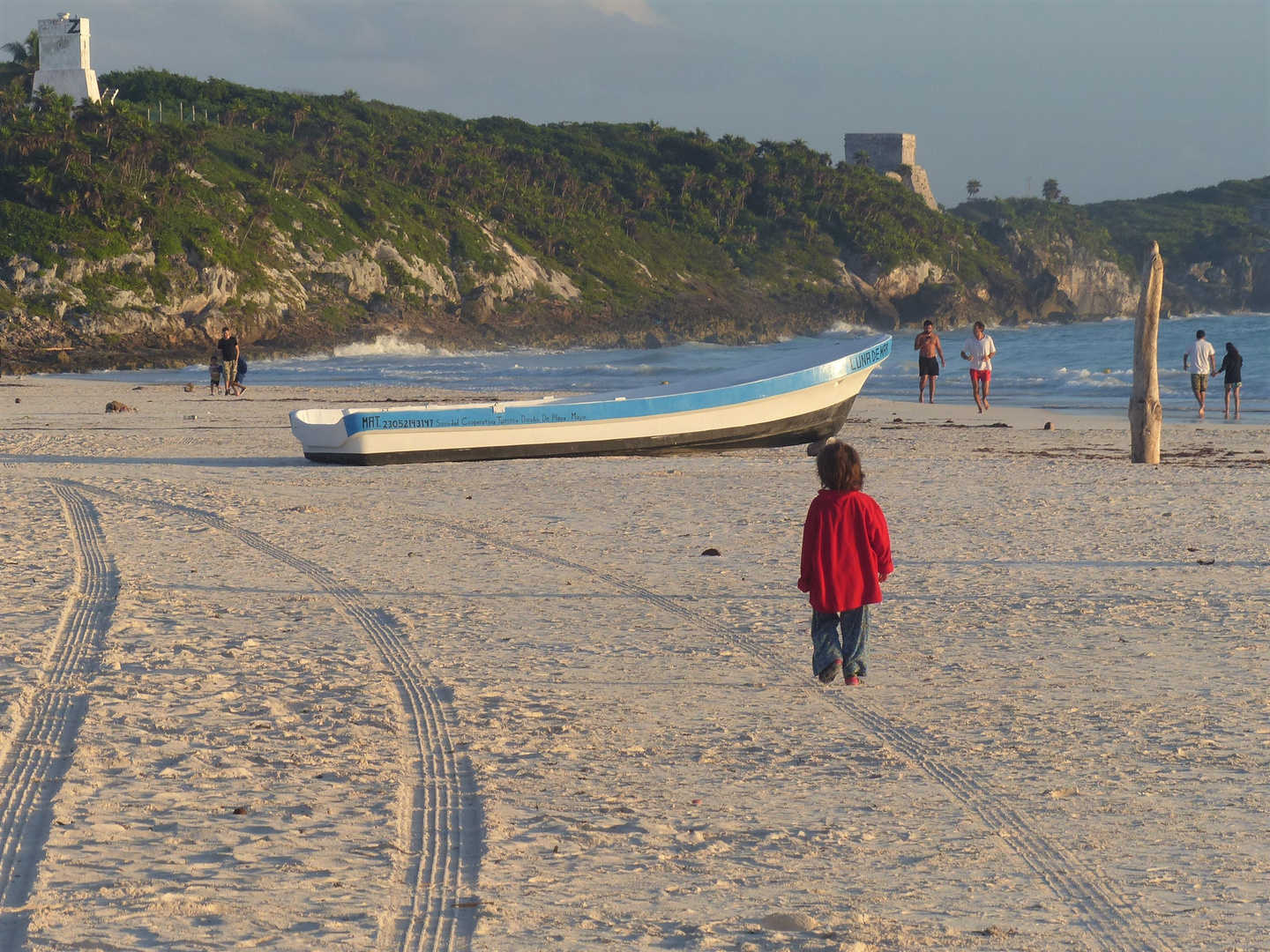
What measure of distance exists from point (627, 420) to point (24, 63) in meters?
77.9

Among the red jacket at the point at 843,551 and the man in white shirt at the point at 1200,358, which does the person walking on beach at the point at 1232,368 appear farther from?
the red jacket at the point at 843,551

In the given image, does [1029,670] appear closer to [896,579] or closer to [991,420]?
[896,579]

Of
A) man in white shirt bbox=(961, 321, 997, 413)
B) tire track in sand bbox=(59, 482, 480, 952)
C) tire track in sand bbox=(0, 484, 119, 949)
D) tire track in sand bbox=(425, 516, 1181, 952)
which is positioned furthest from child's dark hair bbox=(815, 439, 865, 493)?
man in white shirt bbox=(961, 321, 997, 413)

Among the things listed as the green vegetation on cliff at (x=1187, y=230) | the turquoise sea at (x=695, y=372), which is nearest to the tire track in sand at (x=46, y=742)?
the turquoise sea at (x=695, y=372)

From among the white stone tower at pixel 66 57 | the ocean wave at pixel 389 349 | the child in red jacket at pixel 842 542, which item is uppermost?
the white stone tower at pixel 66 57

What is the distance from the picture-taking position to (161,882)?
11.9 ft

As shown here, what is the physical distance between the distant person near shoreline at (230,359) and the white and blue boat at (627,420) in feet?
44.2

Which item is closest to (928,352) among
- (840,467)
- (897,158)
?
(840,467)

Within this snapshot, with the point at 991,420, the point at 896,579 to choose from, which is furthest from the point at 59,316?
the point at 896,579

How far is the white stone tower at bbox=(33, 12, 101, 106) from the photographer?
73.4 meters

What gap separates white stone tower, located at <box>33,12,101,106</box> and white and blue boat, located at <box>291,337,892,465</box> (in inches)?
2665

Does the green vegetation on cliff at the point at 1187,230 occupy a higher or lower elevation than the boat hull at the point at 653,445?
higher

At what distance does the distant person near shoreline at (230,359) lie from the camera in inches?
1125

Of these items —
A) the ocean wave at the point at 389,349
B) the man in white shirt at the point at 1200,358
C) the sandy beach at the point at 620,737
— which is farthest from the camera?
the ocean wave at the point at 389,349
